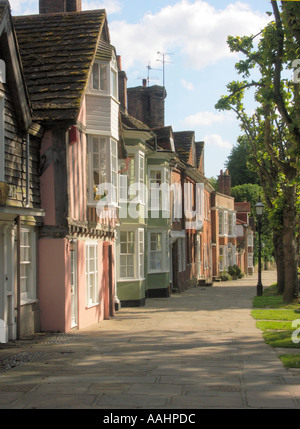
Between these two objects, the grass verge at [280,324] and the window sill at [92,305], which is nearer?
the grass verge at [280,324]

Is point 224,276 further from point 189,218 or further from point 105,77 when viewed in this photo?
point 105,77

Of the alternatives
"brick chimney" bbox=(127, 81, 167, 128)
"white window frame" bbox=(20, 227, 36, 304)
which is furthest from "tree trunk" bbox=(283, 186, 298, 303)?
"white window frame" bbox=(20, 227, 36, 304)

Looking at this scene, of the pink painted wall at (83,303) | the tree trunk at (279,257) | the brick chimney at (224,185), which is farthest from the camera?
the brick chimney at (224,185)

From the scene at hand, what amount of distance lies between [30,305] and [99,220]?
4.87 meters

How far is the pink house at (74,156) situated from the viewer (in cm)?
1517

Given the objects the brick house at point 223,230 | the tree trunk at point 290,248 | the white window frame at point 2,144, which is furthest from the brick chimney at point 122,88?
the brick house at point 223,230

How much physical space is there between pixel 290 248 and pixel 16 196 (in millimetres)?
14182

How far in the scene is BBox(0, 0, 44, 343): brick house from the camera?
13195mm

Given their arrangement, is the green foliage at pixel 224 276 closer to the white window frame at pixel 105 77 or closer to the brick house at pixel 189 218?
the brick house at pixel 189 218

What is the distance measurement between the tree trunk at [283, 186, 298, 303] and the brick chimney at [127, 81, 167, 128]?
39.3 ft

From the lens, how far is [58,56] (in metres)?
16.9

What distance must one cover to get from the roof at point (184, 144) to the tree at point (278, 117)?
23.7 ft
